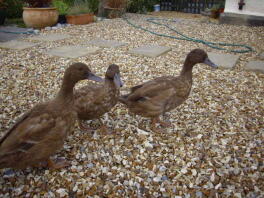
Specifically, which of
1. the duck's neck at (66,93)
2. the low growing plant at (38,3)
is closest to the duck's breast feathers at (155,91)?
the duck's neck at (66,93)

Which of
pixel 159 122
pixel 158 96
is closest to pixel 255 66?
pixel 159 122

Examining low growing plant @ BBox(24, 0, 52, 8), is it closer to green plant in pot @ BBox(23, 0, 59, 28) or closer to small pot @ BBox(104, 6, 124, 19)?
green plant in pot @ BBox(23, 0, 59, 28)

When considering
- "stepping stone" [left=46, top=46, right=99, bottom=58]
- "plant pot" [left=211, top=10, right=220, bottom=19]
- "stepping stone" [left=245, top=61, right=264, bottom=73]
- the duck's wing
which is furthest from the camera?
"plant pot" [left=211, top=10, right=220, bottom=19]

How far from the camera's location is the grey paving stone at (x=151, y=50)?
18.7 feet

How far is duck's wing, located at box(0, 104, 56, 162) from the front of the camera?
6.86 feet

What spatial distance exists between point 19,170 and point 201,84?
3.29m

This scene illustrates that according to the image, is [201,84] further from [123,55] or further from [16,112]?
[16,112]

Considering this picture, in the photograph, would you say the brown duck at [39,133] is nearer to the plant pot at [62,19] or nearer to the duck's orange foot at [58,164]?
the duck's orange foot at [58,164]

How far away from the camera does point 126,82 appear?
4.46m

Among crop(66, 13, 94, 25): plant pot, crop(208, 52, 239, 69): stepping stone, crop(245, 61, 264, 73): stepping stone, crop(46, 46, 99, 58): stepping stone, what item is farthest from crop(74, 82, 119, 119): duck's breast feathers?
crop(66, 13, 94, 25): plant pot

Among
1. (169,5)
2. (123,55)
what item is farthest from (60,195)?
(169,5)

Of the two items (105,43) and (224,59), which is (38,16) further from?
(224,59)

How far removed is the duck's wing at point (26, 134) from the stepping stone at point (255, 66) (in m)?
4.27

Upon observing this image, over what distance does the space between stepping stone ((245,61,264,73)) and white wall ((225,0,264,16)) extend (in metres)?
5.25
